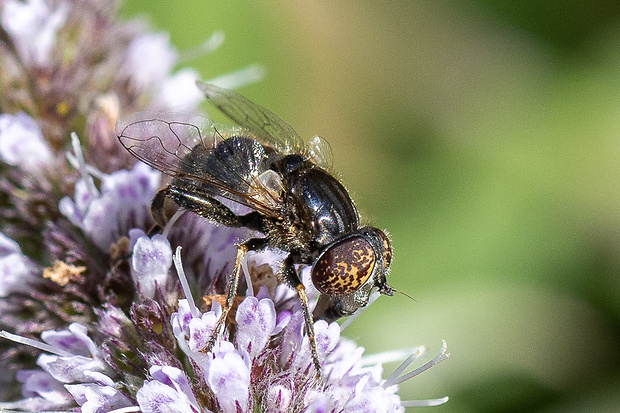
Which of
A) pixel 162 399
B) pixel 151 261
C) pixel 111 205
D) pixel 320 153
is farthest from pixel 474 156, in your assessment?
pixel 162 399

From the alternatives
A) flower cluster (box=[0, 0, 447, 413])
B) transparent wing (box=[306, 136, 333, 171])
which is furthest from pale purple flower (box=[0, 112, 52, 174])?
transparent wing (box=[306, 136, 333, 171])

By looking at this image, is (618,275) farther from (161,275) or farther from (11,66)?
(11,66)

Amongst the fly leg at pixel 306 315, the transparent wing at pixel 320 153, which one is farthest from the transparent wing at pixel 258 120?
the fly leg at pixel 306 315

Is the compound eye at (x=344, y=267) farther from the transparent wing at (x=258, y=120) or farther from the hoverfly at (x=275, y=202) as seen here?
the transparent wing at (x=258, y=120)

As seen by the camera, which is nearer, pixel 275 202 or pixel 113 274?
pixel 275 202

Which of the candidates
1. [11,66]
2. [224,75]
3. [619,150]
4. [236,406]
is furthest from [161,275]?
[619,150]

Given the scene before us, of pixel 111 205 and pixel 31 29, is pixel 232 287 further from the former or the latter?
pixel 31 29

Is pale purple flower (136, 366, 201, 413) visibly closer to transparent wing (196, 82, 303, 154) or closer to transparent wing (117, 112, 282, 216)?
transparent wing (117, 112, 282, 216)
